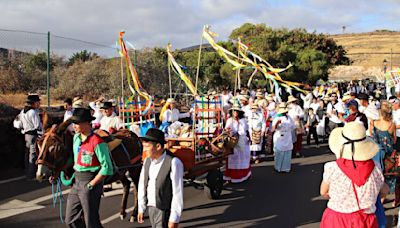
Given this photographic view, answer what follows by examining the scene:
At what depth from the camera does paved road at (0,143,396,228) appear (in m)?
6.20

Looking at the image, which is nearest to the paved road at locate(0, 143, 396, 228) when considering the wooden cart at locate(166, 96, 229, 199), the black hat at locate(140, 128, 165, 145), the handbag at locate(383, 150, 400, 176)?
the wooden cart at locate(166, 96, 229, 199)

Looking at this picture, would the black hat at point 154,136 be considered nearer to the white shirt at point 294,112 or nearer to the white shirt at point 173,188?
the white shirt at point 173,188

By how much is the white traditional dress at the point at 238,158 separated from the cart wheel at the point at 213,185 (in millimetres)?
1065

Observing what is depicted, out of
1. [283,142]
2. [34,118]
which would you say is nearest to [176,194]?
[34,118]

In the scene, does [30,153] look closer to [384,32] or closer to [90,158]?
Answer: [90,158]

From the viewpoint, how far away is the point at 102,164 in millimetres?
4320

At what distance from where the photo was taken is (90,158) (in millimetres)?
4371

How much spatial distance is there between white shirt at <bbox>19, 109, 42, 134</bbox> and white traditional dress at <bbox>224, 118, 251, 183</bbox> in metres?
4.21

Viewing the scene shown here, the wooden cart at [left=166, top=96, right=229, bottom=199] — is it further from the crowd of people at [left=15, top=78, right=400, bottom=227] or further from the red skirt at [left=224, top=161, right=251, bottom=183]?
the red skirt at [left=224, top=161, right=251, bottom=183]

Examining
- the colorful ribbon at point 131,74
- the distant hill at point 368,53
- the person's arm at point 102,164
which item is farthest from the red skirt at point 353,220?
the distant hill at point 368,53

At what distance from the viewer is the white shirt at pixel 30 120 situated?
8.55 m

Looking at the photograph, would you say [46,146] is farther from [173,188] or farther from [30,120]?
[30,120]

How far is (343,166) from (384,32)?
106361mm

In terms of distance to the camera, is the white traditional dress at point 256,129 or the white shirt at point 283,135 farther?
the white traditional dress at point 256,129
